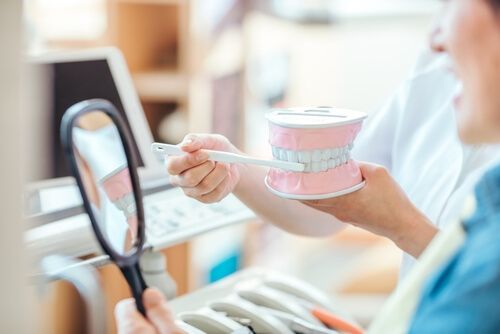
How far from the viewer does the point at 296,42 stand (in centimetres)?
311

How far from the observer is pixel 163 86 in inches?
96.6

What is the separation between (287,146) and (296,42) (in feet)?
7.32

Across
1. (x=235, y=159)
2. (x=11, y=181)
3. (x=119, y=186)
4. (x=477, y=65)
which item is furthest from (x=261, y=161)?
(x=11, y=181)

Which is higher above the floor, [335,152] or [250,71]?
[335,152]

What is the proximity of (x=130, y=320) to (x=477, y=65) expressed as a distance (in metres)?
0.38

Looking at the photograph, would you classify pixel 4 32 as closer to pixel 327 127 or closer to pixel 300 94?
pixel 327 127

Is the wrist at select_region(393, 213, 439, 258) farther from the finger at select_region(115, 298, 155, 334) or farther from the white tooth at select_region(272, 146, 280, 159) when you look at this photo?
the finger at select_region(115, 298, 155, 334)

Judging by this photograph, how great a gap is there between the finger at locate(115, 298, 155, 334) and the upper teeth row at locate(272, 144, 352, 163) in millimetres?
251

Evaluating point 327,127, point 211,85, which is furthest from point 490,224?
point 211,85

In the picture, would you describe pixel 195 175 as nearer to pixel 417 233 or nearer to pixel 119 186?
pixel 119 186

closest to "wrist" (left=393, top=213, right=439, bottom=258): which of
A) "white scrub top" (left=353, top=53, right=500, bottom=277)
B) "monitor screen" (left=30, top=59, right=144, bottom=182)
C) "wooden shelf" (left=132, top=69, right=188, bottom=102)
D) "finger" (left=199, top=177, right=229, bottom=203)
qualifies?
"white scrub top" (left=353, top=53, right=500, bottom=277)

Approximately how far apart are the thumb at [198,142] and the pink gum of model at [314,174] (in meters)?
0.08

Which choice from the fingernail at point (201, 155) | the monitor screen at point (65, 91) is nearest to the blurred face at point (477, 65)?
the fingernail at point (201, 155)

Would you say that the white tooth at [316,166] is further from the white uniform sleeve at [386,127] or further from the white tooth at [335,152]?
the white uniform sleeve at [386,127]
